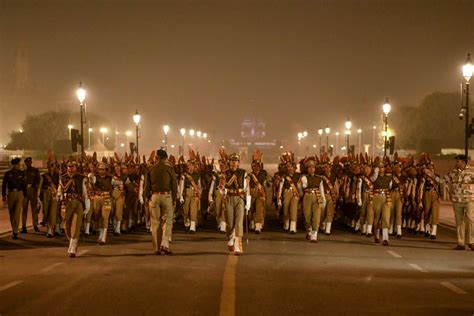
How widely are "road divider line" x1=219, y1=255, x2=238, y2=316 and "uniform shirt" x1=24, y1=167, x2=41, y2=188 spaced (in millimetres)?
8225

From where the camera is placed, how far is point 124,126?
14738cm

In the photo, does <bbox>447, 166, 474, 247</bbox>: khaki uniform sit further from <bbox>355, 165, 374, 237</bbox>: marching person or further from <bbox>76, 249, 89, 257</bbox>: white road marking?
<bbox>76, 249, 89, 257</bbox>: white road marking

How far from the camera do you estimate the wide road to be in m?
9.60

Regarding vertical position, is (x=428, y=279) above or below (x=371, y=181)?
below

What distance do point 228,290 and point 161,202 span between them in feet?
15.2

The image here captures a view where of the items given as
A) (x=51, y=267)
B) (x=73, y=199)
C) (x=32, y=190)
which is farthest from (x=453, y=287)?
(x=32, y=190)

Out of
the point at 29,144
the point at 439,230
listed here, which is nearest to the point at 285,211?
the point at 439,230

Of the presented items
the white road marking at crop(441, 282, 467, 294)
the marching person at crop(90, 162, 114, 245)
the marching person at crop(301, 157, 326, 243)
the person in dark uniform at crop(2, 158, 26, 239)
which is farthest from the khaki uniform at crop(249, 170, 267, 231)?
the white road marking at crop(441, 282, 467, 294)

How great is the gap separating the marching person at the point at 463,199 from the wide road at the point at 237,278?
0.48 metres

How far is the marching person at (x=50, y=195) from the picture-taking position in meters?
19.1

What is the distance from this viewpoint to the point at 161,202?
15000mm

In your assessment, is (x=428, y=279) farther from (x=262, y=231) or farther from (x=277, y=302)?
(x=262, y=231)

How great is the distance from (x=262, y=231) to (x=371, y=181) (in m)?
3.88

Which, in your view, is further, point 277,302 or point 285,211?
point 285,211
